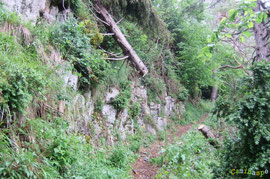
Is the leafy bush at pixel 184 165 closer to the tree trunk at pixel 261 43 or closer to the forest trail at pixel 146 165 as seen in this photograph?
the forest trail at pixel 146 165

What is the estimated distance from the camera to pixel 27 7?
4.31 metres

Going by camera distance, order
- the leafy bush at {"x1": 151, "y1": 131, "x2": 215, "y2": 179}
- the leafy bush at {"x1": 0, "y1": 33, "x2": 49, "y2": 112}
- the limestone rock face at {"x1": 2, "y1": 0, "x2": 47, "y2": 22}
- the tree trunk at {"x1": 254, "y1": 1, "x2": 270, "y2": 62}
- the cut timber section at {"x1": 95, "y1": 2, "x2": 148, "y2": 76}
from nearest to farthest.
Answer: the leafy bush at {"x1": 0, "y1": 33, "x2": 49, "y2": 112} → the limestone rock face at {"x1": 2, "y1": 0, "x2": 47, "y2": 22} → the leafy bush at {"x1": 151, "y1": 131, "x2": 215, "y2": 179} → the tree trunk at {"x1": 254, "y1": 1, "x2": 270, "y2": 62} → the cut timber section at {"x1": 95, "y1": 2, "x2": 148, "y2": 76}

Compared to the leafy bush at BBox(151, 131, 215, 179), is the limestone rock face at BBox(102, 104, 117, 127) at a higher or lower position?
higher

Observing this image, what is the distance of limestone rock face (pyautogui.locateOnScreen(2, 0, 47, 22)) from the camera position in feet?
13.0

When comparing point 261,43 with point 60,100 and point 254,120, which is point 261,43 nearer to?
point 254,120

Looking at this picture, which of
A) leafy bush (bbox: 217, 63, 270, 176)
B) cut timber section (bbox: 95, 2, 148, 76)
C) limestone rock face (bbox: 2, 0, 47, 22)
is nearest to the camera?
leafy bush (bbox: 217, 63, 270, 176)

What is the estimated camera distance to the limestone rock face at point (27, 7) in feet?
13.0

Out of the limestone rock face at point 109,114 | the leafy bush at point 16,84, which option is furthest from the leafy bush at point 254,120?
the limestone rock face at point 109,114

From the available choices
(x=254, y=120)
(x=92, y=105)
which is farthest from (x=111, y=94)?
(x=254, y=120)

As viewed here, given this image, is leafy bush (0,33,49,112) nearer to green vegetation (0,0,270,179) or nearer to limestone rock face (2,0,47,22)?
green vegetation (0,0,270,179)

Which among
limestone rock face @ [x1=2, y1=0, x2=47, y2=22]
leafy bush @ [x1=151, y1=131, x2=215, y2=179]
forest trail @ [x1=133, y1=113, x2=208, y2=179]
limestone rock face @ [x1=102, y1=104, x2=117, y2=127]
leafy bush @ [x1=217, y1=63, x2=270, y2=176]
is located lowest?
forest trail @ [x1=133, y1=113, x2=208, y2=179]

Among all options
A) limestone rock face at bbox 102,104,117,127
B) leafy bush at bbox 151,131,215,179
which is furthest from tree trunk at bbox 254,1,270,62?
limestone rock face at bbox 102,104,117,127

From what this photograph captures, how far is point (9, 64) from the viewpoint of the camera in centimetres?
261

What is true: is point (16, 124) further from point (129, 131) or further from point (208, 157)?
point (208, 157)
